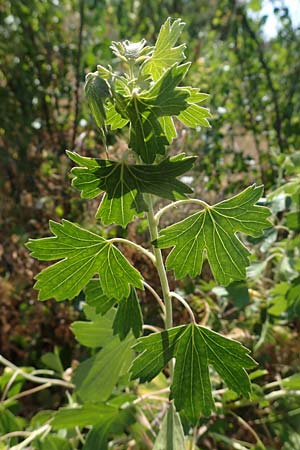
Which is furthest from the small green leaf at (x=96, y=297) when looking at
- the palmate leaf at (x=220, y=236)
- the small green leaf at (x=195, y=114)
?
the small green leaf at (x=195, y=114)

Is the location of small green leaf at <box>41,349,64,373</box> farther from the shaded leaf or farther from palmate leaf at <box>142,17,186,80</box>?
palmate leaf at <box>142,17,186,80</box>

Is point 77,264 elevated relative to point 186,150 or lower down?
lower down

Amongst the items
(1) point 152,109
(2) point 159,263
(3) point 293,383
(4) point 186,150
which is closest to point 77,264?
(2) point 159,263


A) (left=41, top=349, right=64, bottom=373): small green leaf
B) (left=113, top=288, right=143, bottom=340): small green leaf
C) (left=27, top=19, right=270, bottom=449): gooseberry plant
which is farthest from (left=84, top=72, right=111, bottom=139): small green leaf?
(left=41, top=349, right=64, bottom=373): small green leaf

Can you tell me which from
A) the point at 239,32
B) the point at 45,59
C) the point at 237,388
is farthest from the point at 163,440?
the point at 239,32

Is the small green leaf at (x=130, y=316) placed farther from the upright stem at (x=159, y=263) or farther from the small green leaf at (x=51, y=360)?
the small green leaf at (x=51, y=360)

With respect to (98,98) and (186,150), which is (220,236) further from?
(186,150)
